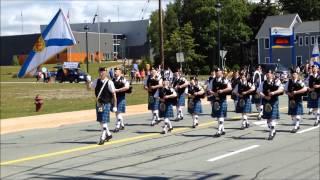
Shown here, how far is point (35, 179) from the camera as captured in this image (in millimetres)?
9930

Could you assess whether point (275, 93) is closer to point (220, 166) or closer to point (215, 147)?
point (215, 147)

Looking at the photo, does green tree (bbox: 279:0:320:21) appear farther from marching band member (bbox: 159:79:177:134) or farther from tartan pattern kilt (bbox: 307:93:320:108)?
marching band member (bbox: 159:79:177:134)

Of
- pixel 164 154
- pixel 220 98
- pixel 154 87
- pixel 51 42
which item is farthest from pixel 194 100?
pixel 51 42

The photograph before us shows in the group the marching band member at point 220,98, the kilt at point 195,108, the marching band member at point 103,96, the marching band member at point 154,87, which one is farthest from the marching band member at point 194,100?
the marching band member at point 103,96

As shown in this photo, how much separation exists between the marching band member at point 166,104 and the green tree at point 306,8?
92915 mm

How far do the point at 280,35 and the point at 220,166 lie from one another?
1389 inches

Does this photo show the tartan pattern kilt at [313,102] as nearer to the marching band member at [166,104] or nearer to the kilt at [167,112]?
the marching band member at [166,104]

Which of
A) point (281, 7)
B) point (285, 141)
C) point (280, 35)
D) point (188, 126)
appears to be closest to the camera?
point (285, 141)

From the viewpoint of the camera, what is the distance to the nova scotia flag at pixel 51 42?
9.18 m

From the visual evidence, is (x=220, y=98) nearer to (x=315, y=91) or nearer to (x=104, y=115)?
(x=104, y=115)

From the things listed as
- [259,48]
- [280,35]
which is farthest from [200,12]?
[280,35]

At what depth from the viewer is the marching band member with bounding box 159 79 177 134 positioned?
16391mm

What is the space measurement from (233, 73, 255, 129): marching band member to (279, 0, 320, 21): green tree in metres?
90.8

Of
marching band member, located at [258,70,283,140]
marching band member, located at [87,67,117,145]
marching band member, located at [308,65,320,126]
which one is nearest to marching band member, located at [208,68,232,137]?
marching band member, located at [258,70,283,140]
